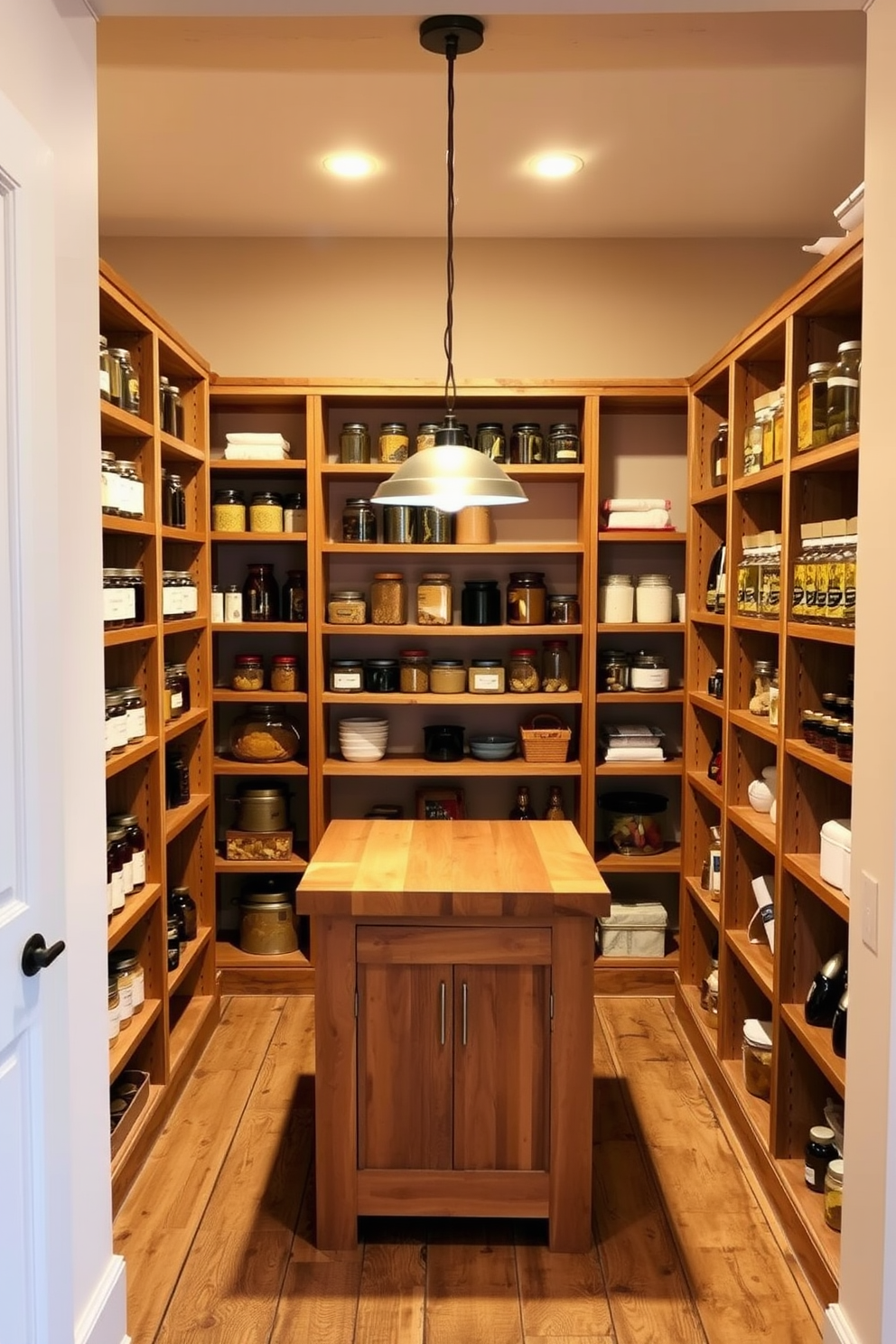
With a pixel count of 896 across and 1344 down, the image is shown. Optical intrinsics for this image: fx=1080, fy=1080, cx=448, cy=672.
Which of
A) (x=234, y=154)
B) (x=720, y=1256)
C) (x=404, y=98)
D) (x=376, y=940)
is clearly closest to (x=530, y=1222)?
(x=720, y=1256)

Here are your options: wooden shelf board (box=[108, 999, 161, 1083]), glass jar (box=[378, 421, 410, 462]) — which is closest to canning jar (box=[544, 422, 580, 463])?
glass jar (box=[378, 421, 410, 462])

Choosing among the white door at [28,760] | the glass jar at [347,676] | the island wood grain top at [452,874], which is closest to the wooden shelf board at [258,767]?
the glass jar at [347,676]

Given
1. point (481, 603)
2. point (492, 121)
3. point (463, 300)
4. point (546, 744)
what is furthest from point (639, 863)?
→ point (492, 121)

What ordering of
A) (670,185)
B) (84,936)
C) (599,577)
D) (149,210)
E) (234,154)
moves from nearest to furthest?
(84,936)
(234,154)
(670,185)
(149,210)
(599,577)

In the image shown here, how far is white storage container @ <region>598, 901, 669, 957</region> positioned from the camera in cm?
403

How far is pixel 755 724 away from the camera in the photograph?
294cm

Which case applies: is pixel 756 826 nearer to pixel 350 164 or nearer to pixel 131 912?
pixel 131 912

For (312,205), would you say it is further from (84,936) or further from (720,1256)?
(720,1256)

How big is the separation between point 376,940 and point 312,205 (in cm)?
250

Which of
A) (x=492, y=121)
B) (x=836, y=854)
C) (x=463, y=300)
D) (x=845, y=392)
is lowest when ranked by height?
(x=836, y=854)

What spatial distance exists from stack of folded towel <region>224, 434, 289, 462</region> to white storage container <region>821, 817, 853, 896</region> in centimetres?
239

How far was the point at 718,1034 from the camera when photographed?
329 centimetres

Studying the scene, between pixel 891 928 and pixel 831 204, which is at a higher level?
pixel 831 204

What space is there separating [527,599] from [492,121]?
1.63 m
